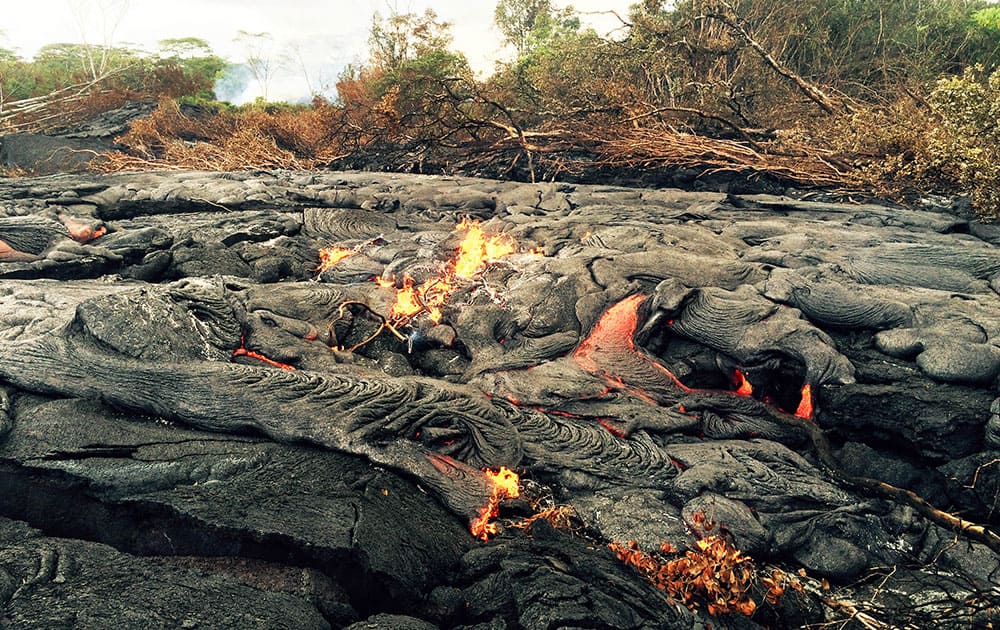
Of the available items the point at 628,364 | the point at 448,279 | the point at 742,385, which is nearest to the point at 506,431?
the point at 628,364

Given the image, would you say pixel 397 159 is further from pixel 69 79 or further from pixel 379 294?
pixel 69 79

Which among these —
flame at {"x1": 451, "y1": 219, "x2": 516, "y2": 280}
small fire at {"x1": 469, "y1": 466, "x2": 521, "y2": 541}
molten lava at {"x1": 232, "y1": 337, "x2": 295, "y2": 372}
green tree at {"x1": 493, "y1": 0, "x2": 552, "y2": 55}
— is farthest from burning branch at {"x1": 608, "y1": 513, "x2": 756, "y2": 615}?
green tree at {"x1": 493, "y1": 0, "x2": 552, "y2": 55}

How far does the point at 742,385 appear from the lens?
5.02 m

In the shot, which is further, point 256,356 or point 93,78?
point 93,78

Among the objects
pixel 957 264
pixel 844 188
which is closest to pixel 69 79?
pixel 844 188

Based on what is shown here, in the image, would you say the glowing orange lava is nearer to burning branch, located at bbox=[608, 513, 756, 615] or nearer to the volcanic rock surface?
the volcanic rock surface

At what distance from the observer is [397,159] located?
1373cm

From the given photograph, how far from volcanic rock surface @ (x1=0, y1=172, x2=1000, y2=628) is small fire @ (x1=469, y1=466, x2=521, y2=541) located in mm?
67

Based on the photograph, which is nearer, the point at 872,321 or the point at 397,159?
the point at 872,321

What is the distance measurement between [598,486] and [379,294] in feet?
10.5

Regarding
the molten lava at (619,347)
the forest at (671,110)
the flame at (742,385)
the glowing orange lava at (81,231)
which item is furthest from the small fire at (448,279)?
the forest at (671,110)

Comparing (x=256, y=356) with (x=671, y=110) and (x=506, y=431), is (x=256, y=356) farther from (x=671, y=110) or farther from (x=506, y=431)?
(x=671, y=110)

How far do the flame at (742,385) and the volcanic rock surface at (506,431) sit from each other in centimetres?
3

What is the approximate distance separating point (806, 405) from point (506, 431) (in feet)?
8.06
